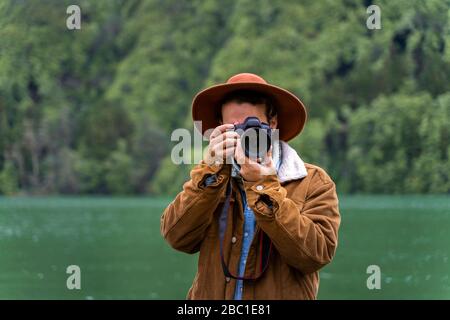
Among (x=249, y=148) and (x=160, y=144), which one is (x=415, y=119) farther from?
(x=249, y=148)

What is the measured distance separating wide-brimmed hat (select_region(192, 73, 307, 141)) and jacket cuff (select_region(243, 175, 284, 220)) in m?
0.46

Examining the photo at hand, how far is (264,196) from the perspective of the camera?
3.38m

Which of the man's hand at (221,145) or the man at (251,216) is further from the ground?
the man's hand at (221,145)

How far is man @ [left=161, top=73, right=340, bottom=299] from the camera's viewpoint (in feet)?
11.1

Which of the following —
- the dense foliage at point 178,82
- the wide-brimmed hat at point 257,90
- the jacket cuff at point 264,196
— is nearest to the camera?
the jacket cuff at point 264,196

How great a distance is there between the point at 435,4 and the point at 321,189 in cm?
956

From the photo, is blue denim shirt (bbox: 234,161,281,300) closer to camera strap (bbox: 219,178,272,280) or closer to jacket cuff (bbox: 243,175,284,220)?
camera strap (bbox: 219,178,272,280)

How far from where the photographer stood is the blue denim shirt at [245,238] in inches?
138

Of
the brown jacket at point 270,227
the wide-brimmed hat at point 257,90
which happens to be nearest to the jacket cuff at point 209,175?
the brown jacket at point 270,227

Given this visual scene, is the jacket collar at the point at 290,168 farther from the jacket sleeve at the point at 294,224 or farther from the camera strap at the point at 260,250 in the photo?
the camera strap at the point at 260,250

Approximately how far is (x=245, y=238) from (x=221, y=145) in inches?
16.7

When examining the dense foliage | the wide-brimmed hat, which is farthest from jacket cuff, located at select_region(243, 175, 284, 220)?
the dense foliage

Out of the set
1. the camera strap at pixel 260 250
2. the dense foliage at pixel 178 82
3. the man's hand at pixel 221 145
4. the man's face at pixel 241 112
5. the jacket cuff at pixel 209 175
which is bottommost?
the camera strap at pixel 260 250
